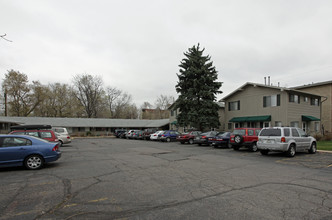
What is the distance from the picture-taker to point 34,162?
337 inches

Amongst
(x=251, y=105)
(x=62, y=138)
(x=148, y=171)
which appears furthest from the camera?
(x=251, y=105)

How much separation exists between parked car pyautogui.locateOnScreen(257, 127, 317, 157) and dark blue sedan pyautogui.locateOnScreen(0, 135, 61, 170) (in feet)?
37.3

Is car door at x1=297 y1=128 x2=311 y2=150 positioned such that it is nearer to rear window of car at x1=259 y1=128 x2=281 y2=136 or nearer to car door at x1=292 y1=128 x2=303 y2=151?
car door at x1=292 y1=128 x2=303 y2=151

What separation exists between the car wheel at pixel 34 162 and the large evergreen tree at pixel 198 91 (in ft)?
72.8

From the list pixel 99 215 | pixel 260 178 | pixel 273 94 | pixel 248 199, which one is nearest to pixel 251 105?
pixel 273 94

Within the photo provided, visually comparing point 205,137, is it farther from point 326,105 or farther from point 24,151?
point 326,105

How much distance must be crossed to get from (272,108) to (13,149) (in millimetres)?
24747

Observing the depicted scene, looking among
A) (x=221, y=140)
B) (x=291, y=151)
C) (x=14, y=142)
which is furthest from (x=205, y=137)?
(x=14, y=142)

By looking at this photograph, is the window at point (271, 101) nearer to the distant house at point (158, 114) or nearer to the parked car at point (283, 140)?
the parked car at point (283, 140)

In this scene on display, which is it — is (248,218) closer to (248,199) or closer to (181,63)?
(248,199)

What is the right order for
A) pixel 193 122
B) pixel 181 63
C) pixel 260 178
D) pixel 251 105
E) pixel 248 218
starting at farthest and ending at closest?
pixel 181 63
pixel 193 122
pixel 251 105
pixel 260 178
pixel 248 218

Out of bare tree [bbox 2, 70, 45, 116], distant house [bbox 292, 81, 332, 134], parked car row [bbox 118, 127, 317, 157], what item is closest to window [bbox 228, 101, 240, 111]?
parked car row [bbox 118, 127, 317, 157]

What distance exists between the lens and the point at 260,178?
7.17 m

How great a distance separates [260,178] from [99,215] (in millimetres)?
5499
